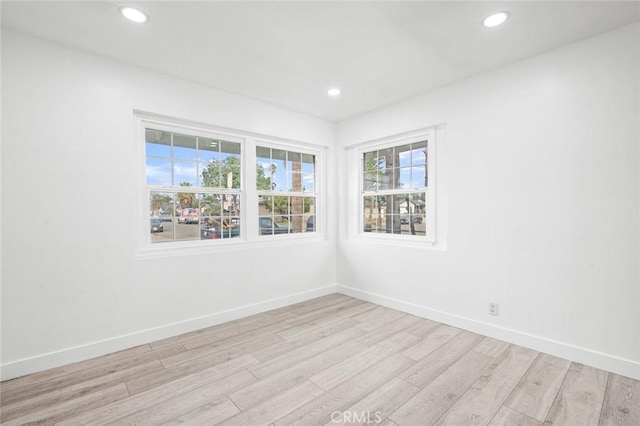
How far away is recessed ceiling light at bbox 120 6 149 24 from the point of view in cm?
207

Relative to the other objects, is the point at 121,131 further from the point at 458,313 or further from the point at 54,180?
the point at 458,313

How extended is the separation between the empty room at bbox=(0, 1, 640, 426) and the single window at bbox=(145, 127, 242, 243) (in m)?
0.02

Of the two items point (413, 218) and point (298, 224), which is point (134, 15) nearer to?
point (298, 224)

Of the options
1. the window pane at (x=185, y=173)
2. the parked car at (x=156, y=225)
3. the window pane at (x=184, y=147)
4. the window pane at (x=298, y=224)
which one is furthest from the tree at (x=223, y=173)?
the window pane at (x=298, y=224)

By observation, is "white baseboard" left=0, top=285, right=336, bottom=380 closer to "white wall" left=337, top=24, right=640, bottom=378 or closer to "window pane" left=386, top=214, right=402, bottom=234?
"window pane" left=386, top=214, right=402, bottom=234

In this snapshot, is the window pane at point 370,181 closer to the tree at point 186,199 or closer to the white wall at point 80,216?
the white wall at point 80,216

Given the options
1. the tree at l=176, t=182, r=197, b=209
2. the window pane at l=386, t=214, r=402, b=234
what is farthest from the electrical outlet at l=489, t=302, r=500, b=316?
the tree at l=176, t=182, r=197, b=209

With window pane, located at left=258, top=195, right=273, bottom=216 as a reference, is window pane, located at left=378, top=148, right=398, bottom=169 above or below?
above

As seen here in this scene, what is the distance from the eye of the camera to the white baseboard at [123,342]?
2.35m

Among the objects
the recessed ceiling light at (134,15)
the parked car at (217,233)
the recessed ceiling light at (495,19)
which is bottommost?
the parked car at (217,233)

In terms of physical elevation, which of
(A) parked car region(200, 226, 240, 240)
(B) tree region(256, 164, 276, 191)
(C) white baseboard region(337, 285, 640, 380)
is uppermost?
(B) tree region(256, 164, 276, 191)

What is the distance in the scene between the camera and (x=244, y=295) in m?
3.63

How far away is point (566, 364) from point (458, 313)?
37.7 inches

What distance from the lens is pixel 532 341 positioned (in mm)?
2740
